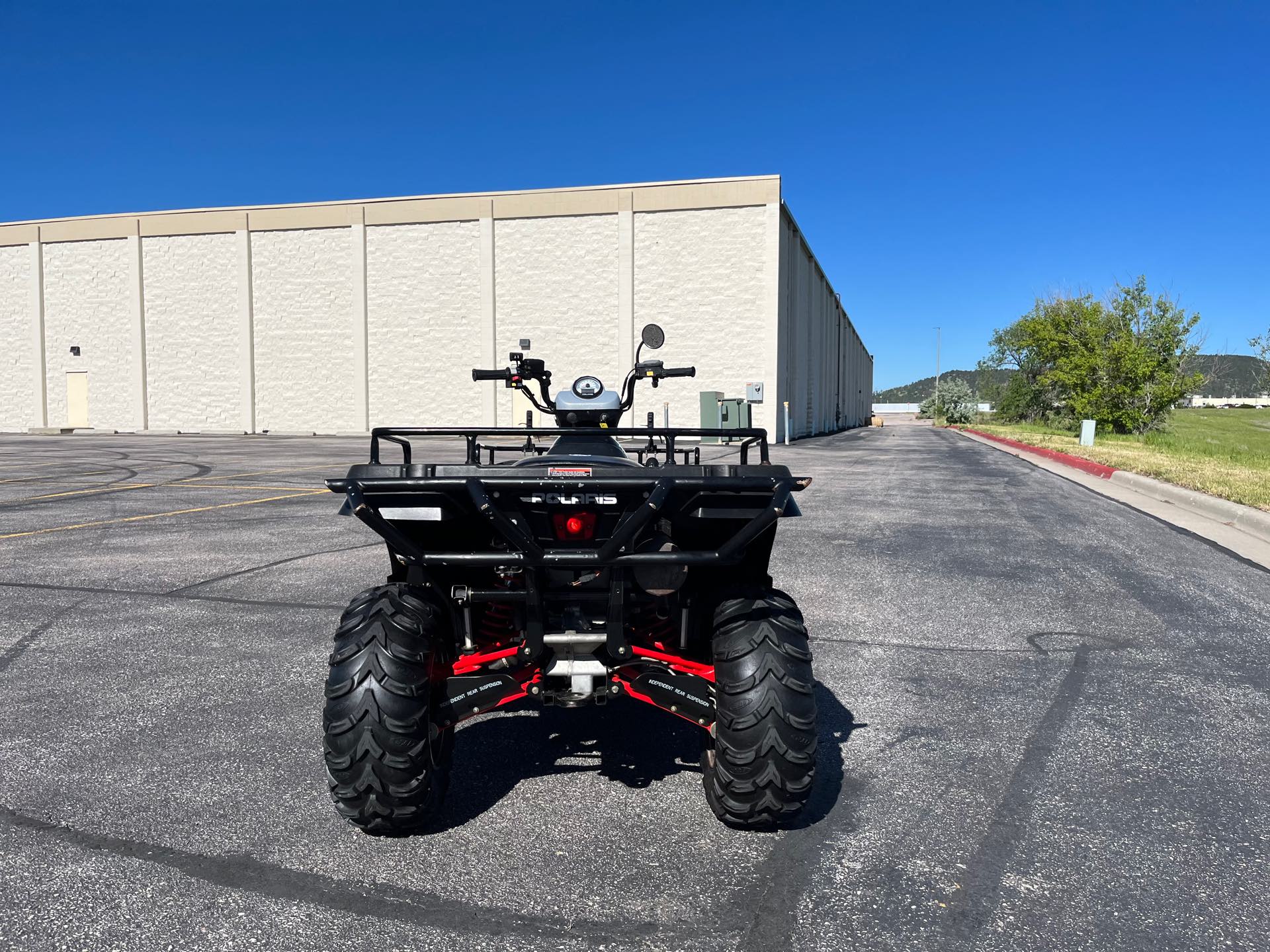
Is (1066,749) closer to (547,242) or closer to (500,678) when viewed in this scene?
(500,678)

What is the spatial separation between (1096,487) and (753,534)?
572 inches

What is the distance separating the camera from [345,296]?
37906mm

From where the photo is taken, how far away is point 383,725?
9.16 ft

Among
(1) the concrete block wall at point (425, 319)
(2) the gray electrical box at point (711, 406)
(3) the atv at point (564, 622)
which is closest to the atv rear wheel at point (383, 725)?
(3) the atv at point (564, 622)

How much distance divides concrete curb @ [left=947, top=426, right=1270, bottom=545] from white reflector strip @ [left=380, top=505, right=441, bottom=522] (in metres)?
9.55

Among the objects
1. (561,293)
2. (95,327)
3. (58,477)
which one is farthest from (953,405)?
(58,477)

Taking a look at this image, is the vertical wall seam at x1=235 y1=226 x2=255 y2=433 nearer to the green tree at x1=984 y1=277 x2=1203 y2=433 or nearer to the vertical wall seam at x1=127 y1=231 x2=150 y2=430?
the vertical wall seam at x1=127 y1=231 x2=150 y2=430

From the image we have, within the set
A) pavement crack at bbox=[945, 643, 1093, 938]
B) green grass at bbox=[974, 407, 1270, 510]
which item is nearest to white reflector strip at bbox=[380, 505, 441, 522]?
pavement crack at bbox=[945, 643, 1093, 938]

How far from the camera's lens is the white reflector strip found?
2.85 metres

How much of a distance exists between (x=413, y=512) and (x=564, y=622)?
658 millimetres

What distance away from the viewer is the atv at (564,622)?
278 centimetres

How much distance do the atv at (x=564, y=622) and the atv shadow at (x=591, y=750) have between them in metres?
0.27

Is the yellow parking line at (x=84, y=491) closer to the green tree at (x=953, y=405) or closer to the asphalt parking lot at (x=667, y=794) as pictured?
the asphalt parking lot at (x=667, y=794)

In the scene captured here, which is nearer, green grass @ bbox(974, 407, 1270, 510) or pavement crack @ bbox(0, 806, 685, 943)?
pavement crack @ bbox(0, 806, 685, 943)
